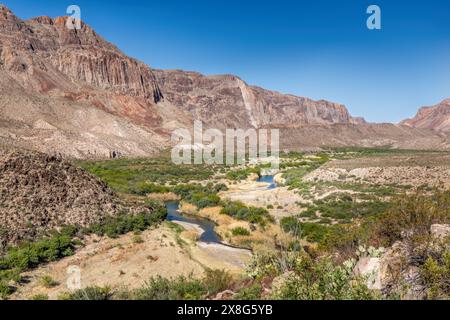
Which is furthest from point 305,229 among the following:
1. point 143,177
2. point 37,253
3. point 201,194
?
point 143,177

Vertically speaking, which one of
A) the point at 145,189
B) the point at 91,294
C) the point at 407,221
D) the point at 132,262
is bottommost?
the point at 132,262

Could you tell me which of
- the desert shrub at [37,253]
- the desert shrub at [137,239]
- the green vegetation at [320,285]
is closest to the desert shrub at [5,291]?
the desert shrub at [37,253]

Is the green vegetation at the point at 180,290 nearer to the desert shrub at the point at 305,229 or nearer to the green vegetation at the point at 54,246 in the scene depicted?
the green vegetation at the point at 54,246

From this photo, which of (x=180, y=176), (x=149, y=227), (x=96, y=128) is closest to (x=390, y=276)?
(x=149, y=227)

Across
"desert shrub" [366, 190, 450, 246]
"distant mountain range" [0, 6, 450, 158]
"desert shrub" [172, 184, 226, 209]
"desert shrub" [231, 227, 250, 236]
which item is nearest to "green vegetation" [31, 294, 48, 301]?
"desert shrub" [366, 190, 450, 246]

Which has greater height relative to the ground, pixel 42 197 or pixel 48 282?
pixel 42 197

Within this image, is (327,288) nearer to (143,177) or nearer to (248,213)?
(248,213)
